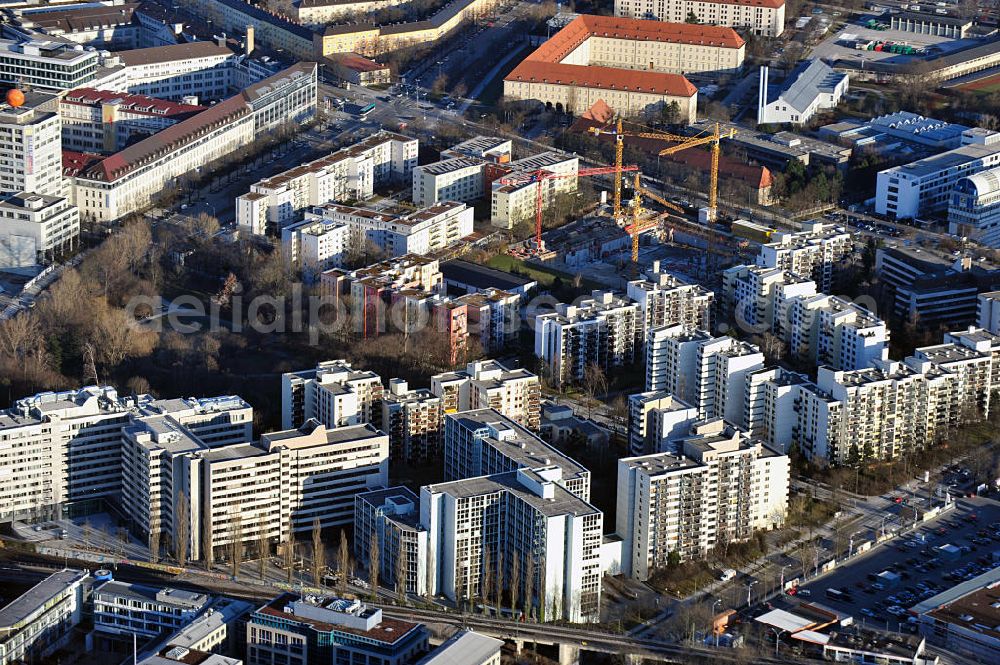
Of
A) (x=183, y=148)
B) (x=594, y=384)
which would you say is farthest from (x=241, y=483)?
(x=183, y=148)

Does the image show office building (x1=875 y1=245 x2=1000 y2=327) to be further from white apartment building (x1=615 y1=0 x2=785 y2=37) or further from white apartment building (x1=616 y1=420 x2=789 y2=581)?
white apartment building (x1=615 y1=0 x2=785 y2=37)

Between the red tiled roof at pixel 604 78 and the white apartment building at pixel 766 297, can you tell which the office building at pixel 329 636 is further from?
the red tiled roof at pixel 604 78

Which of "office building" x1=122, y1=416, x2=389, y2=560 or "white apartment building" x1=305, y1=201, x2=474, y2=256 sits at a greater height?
"white apartment building" x1=305, y1=201, x2=474, y2=256

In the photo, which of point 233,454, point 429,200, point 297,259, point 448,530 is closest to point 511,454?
point 448,530

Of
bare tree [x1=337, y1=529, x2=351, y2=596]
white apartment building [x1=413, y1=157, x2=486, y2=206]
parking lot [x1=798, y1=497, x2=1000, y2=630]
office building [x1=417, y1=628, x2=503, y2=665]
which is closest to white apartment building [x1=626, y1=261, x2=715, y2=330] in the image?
white apartment building [x1=413, y1=157, x2=486, y2=206]

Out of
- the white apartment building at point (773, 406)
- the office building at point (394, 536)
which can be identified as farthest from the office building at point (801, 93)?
the office building at point (394, 536)

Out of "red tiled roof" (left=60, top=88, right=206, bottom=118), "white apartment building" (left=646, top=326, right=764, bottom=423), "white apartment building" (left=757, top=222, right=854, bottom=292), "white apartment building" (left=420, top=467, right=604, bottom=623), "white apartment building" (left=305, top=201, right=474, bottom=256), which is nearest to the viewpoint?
"white apartment building" (left=420, top=467, right=604, bottom=623)

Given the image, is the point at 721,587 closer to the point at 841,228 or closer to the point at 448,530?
the point at 448,530
